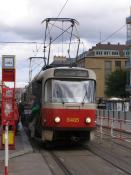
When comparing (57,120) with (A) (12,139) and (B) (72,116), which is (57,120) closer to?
(B) (72,116)

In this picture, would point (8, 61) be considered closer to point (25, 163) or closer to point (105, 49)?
point (25, 163)

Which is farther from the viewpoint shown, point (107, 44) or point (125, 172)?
point (107, 44)

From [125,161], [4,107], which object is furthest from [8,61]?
[125,161]

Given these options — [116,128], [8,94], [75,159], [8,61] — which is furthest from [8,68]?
[116,128]

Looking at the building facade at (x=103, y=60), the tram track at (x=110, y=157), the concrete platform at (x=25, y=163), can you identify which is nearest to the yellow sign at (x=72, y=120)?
the tram track at (x=110, y=157)

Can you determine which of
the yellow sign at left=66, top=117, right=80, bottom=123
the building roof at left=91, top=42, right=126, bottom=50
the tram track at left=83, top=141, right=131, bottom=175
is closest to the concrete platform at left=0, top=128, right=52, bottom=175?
the yellow sign at left=66, top=117, right=80, bottom=123

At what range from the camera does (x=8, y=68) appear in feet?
58.0

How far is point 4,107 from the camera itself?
698 inches

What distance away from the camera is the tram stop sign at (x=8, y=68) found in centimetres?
1729

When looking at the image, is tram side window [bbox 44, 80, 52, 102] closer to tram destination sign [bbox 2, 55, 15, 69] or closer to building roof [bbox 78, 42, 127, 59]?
tram destination sign [bbox 2, 55, 15, 69]

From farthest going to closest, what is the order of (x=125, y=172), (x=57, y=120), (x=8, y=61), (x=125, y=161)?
(x=57, y=120)
(x=8, y=61)
(x=125, y=161)
(x=125, y=172)

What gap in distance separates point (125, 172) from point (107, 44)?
162382 millimetres

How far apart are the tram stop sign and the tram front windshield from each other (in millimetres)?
1616

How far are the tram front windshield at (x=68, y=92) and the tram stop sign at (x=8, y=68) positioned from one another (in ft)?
5.30
